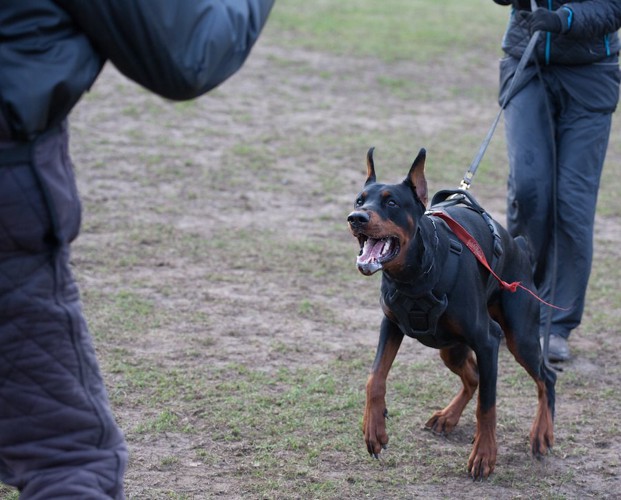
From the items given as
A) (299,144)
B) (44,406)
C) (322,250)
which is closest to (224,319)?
(322,250)

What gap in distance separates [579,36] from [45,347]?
356 centimetres

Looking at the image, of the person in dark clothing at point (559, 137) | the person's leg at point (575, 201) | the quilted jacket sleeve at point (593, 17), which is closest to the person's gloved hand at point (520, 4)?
the person in dark clothing at point (559, 137)

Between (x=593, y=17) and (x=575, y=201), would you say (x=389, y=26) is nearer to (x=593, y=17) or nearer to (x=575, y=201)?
(x=575, y=201)

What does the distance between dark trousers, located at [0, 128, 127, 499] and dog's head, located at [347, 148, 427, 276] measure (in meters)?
1.43

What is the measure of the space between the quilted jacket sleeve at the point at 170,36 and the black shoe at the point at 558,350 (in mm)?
3661

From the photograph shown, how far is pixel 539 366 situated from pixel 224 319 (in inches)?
80.1

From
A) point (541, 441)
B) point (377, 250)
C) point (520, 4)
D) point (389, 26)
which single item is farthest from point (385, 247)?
point (389, 26)

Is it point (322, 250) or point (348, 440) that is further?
point (322, 250)

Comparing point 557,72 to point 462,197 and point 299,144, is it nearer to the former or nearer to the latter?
point 462,197

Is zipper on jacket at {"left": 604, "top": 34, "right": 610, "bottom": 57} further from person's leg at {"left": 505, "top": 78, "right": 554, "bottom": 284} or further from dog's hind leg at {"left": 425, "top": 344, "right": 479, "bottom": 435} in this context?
dog's hind leg at {"left": 425, "top": 344, "right": 479, "bottom": 435}

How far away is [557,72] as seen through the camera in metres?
5.23

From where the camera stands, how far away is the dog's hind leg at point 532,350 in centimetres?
430

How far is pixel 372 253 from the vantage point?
3.63 metres

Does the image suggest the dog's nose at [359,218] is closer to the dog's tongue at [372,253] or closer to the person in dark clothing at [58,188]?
the dog's tongue at [372,253]
